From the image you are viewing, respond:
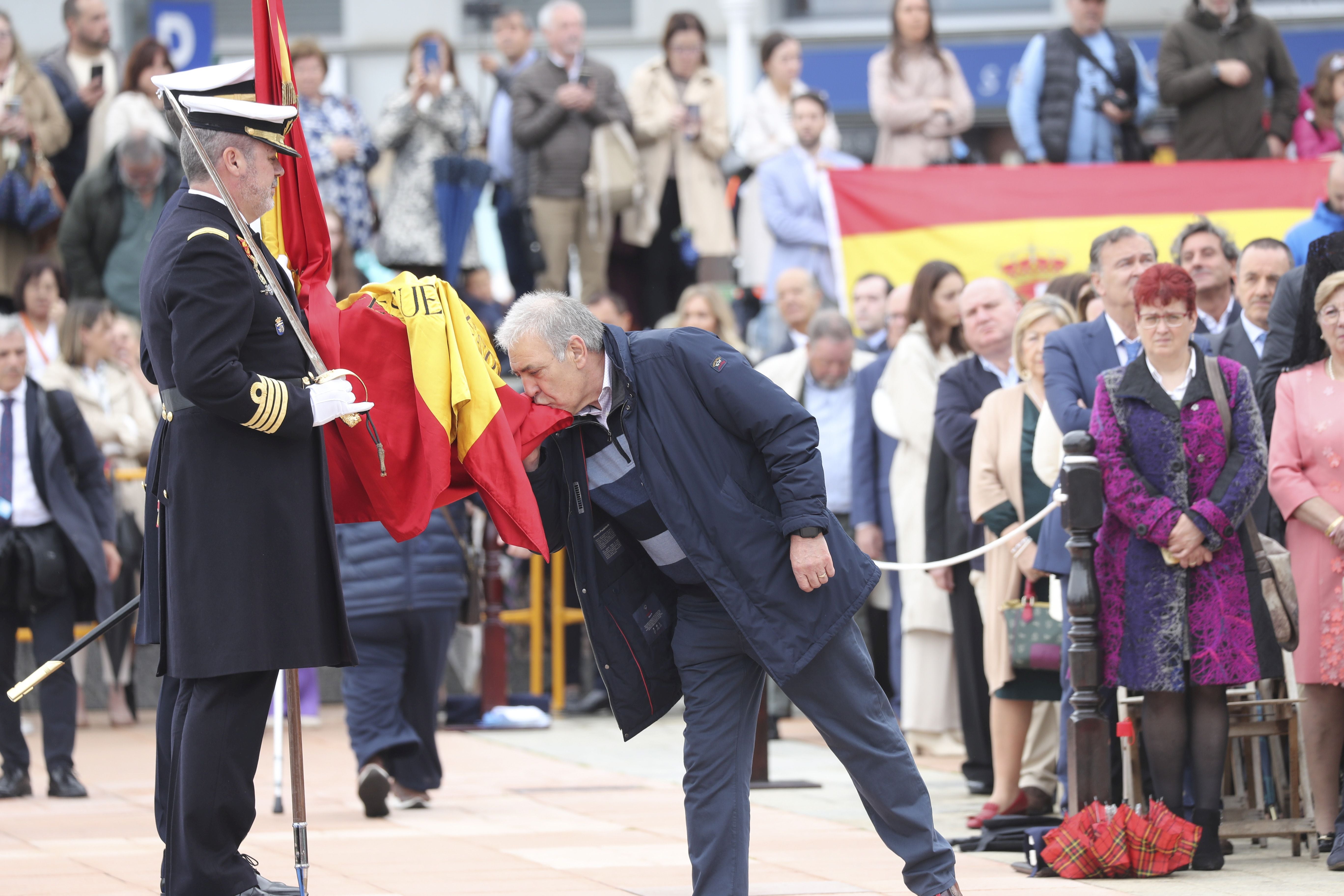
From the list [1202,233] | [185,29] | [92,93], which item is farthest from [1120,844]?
[185,29]

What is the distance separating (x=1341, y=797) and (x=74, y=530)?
5901mm

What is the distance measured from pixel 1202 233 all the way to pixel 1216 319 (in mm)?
415

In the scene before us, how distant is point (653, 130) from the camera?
42.9 ft

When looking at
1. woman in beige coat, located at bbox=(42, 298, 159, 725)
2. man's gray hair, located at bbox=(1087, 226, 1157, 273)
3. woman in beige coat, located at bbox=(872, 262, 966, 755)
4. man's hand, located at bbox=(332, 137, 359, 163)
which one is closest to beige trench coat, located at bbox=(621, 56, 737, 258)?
man's hand, located at bbox=(332, 137, 359, 163)

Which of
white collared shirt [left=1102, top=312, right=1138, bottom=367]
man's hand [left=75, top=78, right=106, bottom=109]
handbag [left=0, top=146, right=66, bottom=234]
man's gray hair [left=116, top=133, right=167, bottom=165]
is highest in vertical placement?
man's hand [left=75, top=78, right=106, bottom=109]

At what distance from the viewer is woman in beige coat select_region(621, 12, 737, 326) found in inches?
517

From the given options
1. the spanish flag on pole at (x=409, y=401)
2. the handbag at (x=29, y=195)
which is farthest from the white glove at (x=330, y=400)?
the handbag at (x=29, y=195)

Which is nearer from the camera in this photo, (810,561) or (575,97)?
(810,561)

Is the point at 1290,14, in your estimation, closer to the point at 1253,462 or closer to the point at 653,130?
the point at 653,130

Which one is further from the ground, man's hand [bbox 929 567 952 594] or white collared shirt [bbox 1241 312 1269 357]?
white collared shirt [bbox 1241 312 1269 357]

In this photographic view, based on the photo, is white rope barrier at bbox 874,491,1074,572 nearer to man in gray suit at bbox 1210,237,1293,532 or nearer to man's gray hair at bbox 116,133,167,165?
man in gray suit at bbox 1210,237,1293,532

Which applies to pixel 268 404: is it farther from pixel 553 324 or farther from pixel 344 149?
pixel 344 149

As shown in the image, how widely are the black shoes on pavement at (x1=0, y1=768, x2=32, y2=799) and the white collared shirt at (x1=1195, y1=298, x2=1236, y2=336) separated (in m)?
5.83

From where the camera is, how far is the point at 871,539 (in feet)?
31.4
